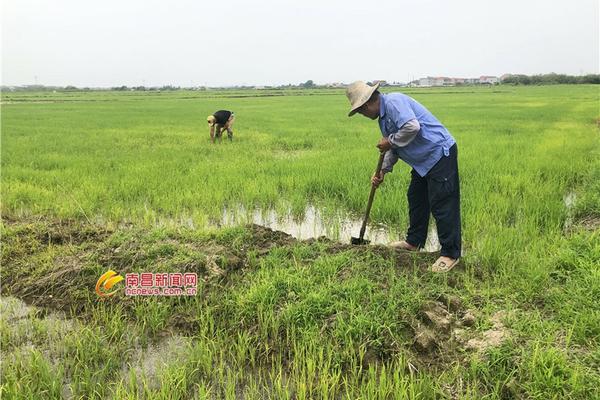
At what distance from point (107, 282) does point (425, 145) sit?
253cm

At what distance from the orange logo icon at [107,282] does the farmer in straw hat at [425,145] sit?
83.7 inches

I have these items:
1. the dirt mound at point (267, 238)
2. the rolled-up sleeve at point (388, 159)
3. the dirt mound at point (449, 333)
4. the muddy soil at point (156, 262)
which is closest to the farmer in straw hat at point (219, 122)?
the muddy soil at point (156, 262)

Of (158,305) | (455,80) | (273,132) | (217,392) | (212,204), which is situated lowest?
(217,392)

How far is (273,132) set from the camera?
39.9 feet

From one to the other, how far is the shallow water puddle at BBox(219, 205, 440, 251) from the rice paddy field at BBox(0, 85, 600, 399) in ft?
0.12

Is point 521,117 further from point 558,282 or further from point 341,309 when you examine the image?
point 341,309

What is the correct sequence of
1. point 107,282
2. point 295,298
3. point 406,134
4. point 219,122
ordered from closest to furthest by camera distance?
point 295,298
point 406,134
point 107,282
point 219,122

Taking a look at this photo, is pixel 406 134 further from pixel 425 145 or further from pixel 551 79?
pixel 551 79

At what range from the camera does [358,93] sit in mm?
3020

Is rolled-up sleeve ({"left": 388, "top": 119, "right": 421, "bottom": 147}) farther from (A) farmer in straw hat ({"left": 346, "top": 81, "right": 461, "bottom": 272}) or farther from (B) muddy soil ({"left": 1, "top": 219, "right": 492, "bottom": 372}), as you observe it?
(B) muddy soil ({"left": 1, "top": 219, "right": 492, "bottom": 372})

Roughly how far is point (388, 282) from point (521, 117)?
1454 centimetres

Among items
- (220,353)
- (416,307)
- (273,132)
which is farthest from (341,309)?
(273,132)

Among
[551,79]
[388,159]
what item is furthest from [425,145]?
[551,79]

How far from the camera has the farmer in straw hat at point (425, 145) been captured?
297 cm
